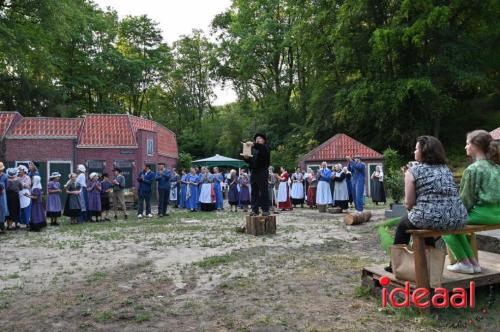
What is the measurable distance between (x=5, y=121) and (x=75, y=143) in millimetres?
4252

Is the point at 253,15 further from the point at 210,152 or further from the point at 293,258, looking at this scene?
the point at 293,258

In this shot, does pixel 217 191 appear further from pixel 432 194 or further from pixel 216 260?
pixel 432 194

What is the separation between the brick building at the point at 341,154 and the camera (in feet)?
98.0

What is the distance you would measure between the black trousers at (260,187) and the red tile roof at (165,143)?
21.1 metres

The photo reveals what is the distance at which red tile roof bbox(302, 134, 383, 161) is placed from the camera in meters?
30.4

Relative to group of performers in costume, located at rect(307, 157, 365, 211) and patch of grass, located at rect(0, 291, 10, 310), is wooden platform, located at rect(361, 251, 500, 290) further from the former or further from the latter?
group of performers in costume, located at rect(307, 157, 365, 211)

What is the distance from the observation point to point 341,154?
30.8m

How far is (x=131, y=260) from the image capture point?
318 inches

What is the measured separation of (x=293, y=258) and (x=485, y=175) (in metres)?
3.64

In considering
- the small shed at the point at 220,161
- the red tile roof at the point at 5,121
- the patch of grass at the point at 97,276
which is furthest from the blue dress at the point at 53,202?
the small shed at the point at 220,161

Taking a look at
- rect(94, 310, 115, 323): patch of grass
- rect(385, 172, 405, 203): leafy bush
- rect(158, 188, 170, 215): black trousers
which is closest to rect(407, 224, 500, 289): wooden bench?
rect(94, 310, 115, 323): patch of grass

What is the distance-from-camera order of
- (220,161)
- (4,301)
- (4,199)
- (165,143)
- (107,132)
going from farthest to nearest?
(165,143) < (220,161) < (107,132) < (4,199) < (4,301)

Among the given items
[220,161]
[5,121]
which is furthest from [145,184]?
[220,161]

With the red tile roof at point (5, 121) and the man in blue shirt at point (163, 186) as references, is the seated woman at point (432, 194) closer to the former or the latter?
the man in blue shirt at point (163, 186)
